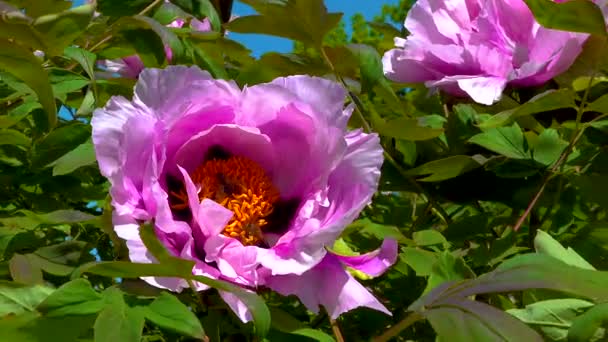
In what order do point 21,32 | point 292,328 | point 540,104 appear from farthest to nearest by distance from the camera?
point 540,104 < point 21,32 < point 292,328

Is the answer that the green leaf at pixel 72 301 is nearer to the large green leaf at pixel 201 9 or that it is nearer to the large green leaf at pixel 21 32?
the large green leaf at pixel 21 32

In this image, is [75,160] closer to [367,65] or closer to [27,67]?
[27,67]

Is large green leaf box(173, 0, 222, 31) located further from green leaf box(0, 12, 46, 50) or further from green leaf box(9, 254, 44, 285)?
green leaf box(9, 254, 44, 285)

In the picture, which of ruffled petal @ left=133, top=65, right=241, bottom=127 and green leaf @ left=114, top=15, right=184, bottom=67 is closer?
ruffled petal @ left=133, top=65, right=241, bottom=127

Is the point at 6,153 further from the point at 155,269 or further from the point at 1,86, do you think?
the point at 155,269

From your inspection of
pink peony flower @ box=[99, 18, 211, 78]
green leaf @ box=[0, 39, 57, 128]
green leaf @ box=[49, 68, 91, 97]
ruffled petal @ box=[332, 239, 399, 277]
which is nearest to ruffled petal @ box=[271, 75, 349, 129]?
ruffled petal @ box=[332, 239, 399, 277]

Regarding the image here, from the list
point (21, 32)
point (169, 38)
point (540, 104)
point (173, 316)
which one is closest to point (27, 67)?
point (21, 32)
